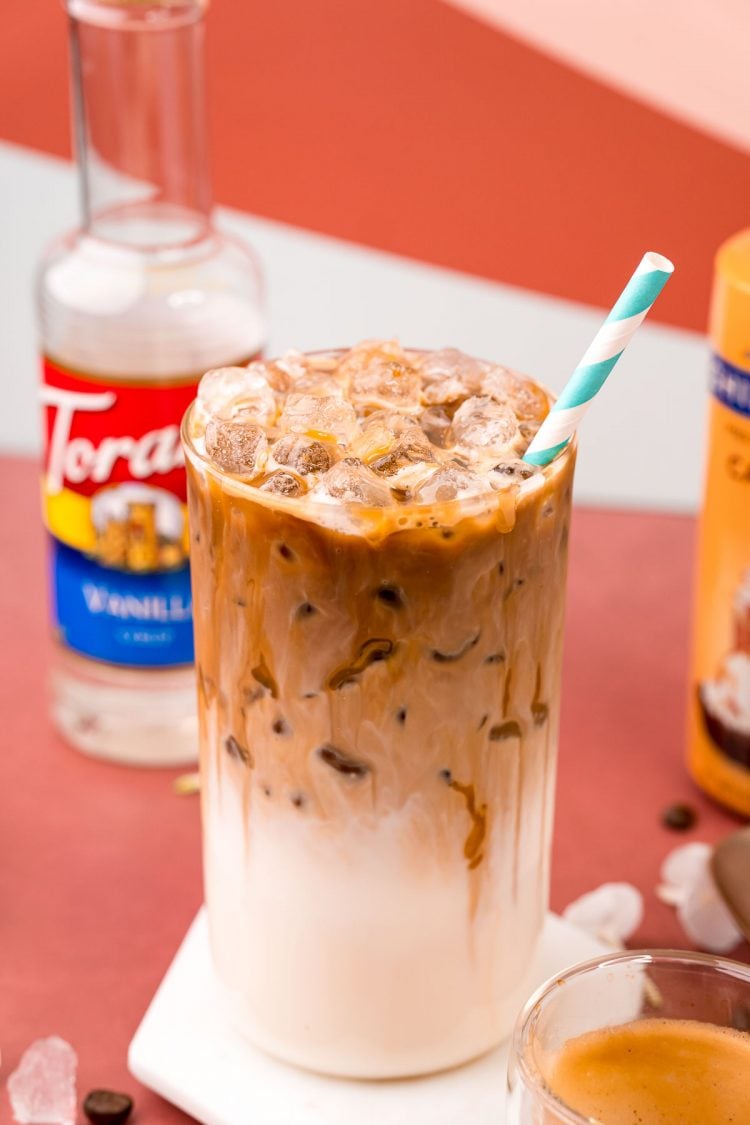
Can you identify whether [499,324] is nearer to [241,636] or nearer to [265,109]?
[265,109]

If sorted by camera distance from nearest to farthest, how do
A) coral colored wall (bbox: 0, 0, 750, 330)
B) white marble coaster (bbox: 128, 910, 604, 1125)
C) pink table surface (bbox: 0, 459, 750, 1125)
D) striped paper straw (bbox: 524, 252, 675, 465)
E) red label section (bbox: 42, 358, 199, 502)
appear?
striped paper straw (bbox: 524, 252, 675, 465) < white marble coaster (bbox: 128, 910, 604, 1125) < pink table surface (bbox: 0, 459, 750, 1125) < red label section (bbox: 42, 358, 199, 502) < coral colored wall (bbox: 0, 0, 750, 330)

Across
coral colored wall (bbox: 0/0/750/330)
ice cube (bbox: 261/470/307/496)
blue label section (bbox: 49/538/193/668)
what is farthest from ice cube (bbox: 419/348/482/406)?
coral colored wall (bbox: 0/0/750/330)

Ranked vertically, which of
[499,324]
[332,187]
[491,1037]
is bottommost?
[499,324]

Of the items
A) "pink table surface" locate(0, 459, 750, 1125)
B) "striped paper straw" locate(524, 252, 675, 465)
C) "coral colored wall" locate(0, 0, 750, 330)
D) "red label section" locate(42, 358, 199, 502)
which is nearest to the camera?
"striped paper straw" locate(524, 252, 675, 465)

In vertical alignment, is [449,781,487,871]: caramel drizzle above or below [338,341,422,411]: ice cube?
below

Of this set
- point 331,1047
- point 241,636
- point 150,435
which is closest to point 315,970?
point 331,1047

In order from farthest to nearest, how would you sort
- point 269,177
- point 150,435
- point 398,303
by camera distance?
point 398,303
point 269,177
point 150,435

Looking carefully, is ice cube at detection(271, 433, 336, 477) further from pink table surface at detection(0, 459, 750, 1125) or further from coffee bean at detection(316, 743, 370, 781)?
pink table surface at detection(0, 459, 750, 1125)

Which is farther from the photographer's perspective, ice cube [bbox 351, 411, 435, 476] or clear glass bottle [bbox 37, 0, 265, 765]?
clear glass bottle [bbox 37, 0, 265, 765]
